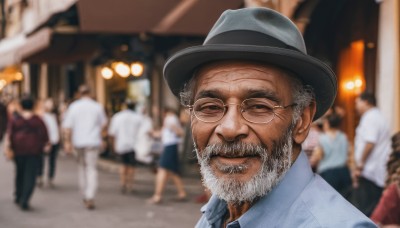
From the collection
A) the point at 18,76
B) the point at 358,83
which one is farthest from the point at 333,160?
the point at 18,76

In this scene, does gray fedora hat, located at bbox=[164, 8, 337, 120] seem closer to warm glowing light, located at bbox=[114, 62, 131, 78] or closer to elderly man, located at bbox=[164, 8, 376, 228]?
elderly man, located at bbox=[164, 8, 376, 228]

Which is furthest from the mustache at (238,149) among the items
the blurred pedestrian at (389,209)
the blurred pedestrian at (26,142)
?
the blurred pedestrian at (26,142)

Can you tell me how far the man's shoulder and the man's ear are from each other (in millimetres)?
241

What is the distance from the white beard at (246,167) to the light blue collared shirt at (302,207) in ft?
0.10

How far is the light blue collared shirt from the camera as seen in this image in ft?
5.29

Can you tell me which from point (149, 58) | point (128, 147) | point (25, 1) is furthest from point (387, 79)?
point (25, 1)

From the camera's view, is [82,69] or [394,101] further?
[82,69]

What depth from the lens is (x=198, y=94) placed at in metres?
1.98

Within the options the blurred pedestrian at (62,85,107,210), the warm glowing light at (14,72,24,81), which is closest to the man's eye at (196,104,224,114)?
the blurred pedestrian at (62,85,107,210)

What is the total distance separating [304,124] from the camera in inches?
81.0

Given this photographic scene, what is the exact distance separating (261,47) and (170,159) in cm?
851

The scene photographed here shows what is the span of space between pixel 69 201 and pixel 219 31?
360 inches

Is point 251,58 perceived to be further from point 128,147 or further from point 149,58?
point 149,58

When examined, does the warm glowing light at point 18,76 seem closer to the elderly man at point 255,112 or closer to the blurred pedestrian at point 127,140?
the blurred pedestrian at point 127,140
